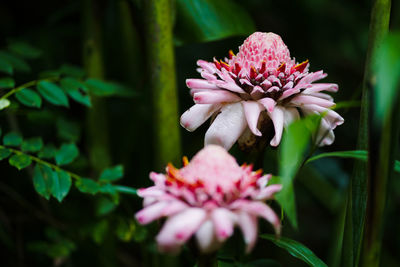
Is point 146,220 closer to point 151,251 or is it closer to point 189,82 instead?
point 189,82

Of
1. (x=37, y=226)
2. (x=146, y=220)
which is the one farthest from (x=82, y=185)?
(x=37, y=226)

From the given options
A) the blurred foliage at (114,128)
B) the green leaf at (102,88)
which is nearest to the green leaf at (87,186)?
the blurred foliage at (114,128)

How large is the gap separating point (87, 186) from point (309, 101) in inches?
14.7

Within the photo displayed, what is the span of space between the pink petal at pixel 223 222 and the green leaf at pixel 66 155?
0.39 metres

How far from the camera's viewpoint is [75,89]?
2.59 ft

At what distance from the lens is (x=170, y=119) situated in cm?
80

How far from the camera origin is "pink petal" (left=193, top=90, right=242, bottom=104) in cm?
55

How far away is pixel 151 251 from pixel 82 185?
Answer: 294mm

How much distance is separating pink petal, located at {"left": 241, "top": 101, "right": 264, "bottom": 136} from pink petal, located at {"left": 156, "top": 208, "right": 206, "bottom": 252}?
6.1 inches

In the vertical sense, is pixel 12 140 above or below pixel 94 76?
below

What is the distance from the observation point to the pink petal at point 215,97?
0.55 m

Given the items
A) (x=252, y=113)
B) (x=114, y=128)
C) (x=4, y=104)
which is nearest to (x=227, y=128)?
(x=252, y=113)

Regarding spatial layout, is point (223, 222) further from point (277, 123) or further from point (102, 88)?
point (102, 88)

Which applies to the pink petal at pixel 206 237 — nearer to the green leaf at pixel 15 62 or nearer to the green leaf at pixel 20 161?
the green leaf at pixel 20 161
